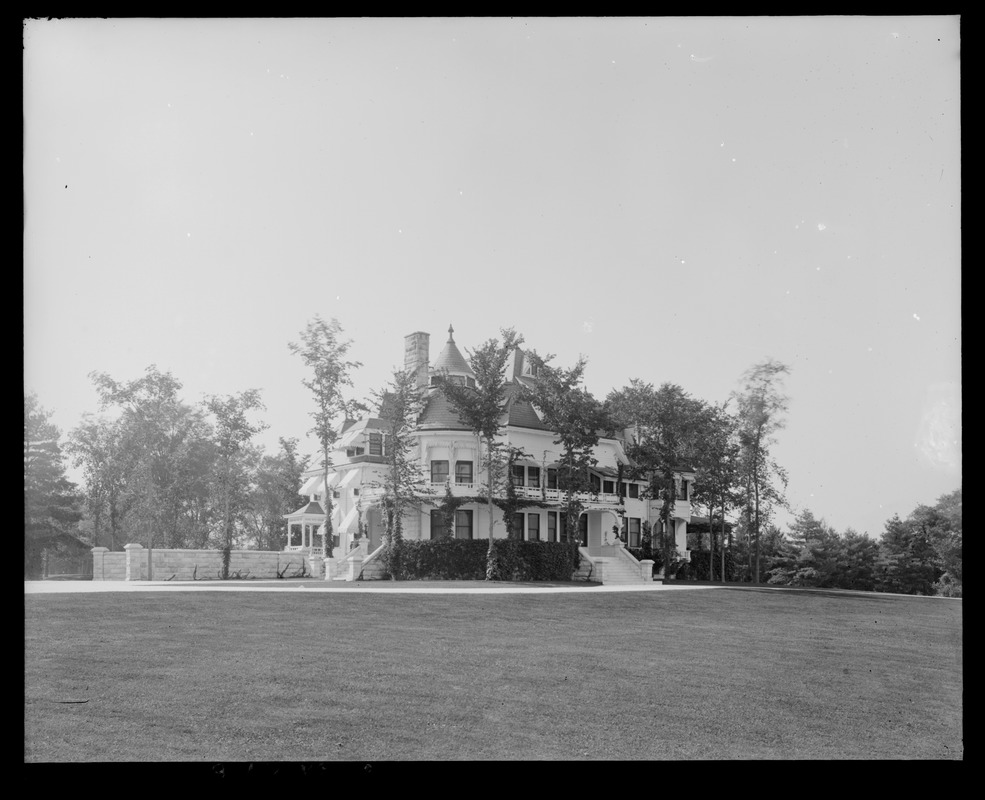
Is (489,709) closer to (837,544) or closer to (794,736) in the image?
(794,736)

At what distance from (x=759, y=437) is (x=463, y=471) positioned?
622 centimetres

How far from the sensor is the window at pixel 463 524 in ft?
61.6

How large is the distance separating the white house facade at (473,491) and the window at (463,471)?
0.03m

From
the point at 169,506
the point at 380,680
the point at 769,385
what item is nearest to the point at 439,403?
the point at 169,506

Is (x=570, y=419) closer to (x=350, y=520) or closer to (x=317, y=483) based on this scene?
(x=350, y=520)

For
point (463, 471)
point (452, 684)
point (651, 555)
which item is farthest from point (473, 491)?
point (452, 684)

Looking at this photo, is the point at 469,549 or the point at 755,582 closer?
the point at 755,582

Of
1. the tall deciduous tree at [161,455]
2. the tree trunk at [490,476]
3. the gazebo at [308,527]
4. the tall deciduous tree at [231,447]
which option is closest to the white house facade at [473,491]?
the gazebo at [308,527]

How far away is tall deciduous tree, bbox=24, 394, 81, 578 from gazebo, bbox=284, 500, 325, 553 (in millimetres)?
4527

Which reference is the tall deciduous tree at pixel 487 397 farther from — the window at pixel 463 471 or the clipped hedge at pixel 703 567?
the clipped hedge at pixel 703 567

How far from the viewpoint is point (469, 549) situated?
18.5m

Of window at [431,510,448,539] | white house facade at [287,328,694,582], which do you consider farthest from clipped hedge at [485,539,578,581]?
window at [431,510,448,539]

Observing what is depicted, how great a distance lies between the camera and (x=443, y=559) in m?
18.4
